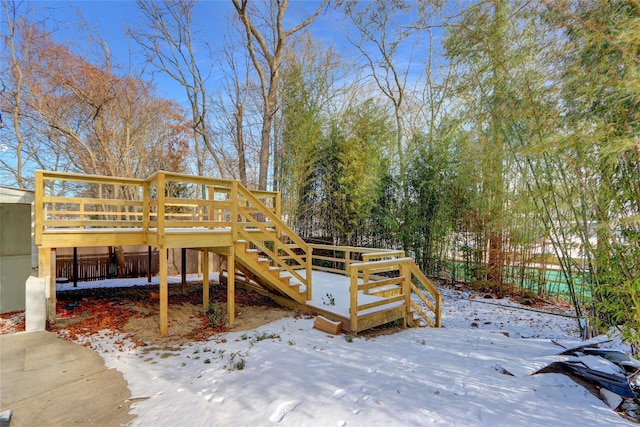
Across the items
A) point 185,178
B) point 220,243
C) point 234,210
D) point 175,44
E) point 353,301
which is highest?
point 175,44

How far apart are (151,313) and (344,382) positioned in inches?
141

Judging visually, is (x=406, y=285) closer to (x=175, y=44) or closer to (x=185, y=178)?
(x=185, y=178)

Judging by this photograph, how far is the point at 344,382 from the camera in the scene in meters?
2.62

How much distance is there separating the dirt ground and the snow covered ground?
31 cm

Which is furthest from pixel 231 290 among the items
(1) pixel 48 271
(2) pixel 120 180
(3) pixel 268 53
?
(3) pixel 268 53

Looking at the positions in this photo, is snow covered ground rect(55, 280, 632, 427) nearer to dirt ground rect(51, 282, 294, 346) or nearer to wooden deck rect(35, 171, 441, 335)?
dirt ground rect(51, 282, 294, 346)

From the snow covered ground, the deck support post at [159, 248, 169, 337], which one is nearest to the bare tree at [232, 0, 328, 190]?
the deck support post at [159, 248, 169, 337]

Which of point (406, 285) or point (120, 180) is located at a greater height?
point (120, 180)

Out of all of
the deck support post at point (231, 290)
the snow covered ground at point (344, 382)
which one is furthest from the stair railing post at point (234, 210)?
the snow covered ground at point (344, 382)

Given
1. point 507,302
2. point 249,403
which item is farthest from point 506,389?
point 507,302

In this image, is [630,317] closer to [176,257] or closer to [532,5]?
[532,5]

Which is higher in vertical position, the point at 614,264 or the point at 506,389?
the point at 614,264

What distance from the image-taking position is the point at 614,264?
9.91 ft

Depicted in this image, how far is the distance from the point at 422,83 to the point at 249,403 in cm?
1179
